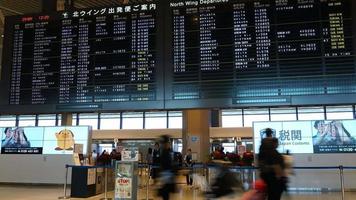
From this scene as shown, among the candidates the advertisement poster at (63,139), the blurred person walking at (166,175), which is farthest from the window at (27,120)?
the blurred person walking at (166,175)

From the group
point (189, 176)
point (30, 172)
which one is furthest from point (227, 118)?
point (30, 172)

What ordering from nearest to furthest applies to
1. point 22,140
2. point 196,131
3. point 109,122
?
point 22,140
point 196,131
point 109,122

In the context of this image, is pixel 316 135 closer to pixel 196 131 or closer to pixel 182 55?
pixel 182 55

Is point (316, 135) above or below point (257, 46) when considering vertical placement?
below

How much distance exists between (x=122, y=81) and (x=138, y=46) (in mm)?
A: 842

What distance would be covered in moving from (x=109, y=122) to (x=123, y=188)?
18397 mm

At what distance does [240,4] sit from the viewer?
785 centimetres

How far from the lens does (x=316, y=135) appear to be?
12.4 metres

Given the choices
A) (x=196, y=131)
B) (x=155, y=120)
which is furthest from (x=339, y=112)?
(x=155, y=120)

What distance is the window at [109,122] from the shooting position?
1082 inches

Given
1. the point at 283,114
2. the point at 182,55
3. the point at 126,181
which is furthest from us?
the point at 283,114

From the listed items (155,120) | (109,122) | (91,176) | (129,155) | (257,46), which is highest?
(257,46)

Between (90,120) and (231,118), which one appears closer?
(231,118)

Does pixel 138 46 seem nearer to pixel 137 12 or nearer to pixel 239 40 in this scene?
pixel 137 12
